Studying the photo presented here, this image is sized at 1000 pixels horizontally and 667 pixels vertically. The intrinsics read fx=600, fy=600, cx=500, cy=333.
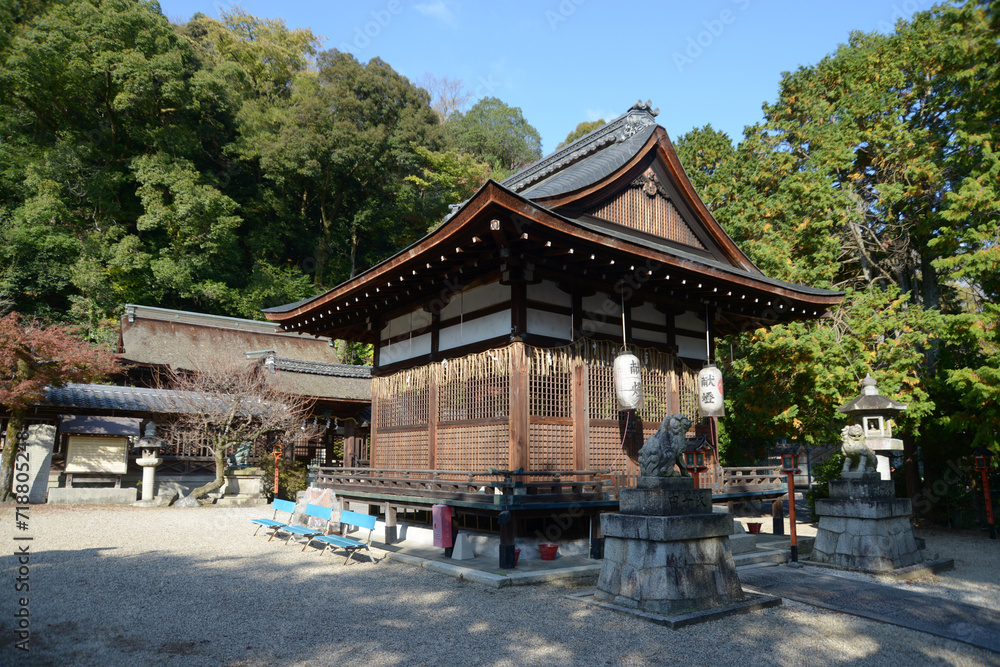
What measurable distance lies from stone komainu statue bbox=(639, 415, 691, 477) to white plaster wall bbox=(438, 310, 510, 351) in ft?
12.6

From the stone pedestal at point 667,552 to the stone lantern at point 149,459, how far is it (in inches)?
636

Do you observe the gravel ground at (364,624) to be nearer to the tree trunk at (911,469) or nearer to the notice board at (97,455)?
the tree trunk at (911,469)

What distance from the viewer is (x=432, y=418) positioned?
481 inches

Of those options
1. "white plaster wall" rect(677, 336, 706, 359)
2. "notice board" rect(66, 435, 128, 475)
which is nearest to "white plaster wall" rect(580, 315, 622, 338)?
"white plaster wall" rect(677, 336, 706, 359)

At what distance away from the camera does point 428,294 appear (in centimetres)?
1273

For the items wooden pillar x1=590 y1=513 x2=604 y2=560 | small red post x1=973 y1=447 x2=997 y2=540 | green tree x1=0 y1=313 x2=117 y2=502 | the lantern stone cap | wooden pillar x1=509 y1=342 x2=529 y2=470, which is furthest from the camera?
green tree x1=0 y1=313 x2=117 y2=502

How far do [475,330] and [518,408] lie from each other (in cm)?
210

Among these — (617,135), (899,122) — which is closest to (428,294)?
(617,135)

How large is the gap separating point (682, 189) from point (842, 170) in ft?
22.5

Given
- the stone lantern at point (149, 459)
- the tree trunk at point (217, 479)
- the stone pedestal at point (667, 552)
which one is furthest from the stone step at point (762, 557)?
the stone lantern at point (149, 459)

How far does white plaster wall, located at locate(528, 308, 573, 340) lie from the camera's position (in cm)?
1055

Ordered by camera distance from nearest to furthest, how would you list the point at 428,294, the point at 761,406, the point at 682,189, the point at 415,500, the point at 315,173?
the point at 415,500
the point at 428,294
the point at 682,189
the point at 761,406
the point at 315,173

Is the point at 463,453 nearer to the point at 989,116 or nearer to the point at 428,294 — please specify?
the point at 428,294

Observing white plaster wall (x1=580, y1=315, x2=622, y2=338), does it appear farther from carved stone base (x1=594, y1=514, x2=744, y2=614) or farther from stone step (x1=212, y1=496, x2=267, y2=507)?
stone step (x1=212, y1=496, x2=267, y2=507)
